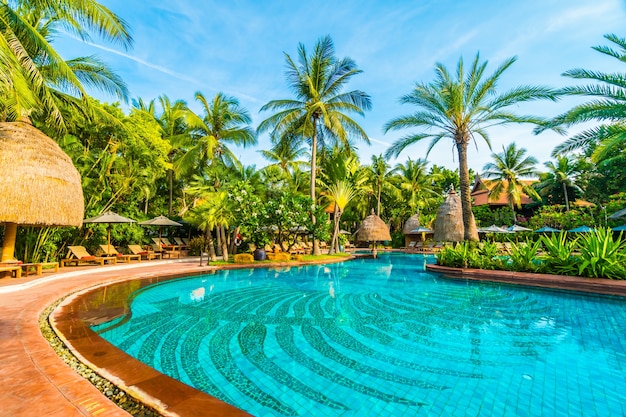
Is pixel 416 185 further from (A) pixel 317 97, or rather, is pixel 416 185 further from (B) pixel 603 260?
(B) pixel 603 260

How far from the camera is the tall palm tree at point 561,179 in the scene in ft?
82.4

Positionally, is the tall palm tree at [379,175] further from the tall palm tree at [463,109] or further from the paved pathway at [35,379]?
the paved pathway at [35,379]

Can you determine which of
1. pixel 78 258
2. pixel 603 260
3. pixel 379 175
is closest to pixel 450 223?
pixel 603 260

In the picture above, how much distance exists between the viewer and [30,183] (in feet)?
27.6

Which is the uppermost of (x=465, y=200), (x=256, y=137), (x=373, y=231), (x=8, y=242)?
(x=256, y=137)

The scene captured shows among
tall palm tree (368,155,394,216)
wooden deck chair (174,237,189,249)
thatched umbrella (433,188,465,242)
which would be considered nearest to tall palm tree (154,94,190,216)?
wooden deck chair (174,237,189,249)

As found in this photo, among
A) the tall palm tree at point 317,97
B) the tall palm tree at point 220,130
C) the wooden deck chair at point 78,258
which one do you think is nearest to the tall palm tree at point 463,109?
the tall palm tree at point 317,97

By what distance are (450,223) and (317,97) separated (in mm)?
10243

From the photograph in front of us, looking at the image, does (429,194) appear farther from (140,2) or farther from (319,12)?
(140,2)

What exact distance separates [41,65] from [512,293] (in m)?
16.2

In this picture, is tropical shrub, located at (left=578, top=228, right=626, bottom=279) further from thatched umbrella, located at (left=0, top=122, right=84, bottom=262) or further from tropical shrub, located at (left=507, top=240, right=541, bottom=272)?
thatched umbrella, located at (left=0, top=122, right=84, bottom=262)

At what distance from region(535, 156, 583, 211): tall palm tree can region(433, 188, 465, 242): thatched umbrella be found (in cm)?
1530

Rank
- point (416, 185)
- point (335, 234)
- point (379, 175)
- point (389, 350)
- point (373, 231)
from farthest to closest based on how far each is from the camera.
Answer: point (416, 185) < point (379, 175) < point (373, 231) < point (335, 234) < point (389, 350)

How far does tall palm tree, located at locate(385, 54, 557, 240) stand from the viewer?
1205cm
